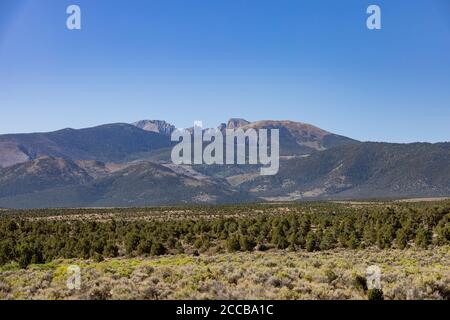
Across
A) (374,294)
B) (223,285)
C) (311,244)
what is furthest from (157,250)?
(374,294)

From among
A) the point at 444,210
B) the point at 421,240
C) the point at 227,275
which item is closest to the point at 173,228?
the point at 421,240

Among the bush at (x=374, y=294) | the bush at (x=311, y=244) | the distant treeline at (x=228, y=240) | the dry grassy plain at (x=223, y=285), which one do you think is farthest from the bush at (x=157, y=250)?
the bush at (x=374, y=294)

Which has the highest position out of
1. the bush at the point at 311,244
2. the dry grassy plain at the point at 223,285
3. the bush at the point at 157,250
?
the dry grassy plain at the point at 223,285

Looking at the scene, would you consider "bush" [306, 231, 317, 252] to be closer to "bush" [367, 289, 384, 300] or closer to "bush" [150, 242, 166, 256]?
"bush" [150, 242, 166, 256]

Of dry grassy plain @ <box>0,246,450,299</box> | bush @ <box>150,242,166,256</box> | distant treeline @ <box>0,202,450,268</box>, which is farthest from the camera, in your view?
bush @ <box>150,242,166,256</box>

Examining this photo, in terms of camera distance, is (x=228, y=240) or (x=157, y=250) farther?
(x=228, y=240)

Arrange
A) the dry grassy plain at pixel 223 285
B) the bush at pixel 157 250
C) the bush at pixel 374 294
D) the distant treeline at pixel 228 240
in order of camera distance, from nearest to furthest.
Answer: the bush at pixel 374 294, the dry grassy plain at pixel 223 285, the distant treeline at pixel 228 240, the bush at pixel 157 250

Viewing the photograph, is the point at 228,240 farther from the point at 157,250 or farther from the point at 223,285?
the point at 223,285

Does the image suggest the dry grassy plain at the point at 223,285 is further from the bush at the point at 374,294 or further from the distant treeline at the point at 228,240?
the distant treeline at the point at 228,240

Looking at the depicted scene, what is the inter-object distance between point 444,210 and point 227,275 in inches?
1936

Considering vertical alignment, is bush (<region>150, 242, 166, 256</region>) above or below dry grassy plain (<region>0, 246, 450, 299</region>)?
below

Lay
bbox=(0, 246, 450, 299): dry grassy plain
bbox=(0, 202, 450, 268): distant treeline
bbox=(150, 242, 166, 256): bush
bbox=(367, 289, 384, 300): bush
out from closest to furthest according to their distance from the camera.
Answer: bbox=(367, 289, 384, 300): bush
bbox=(0, 246, 450, 299): dry grassy plain
bbox=(0, 202, 450, 268): distant treeline
bbox=(150, 242, 166, 256): bush

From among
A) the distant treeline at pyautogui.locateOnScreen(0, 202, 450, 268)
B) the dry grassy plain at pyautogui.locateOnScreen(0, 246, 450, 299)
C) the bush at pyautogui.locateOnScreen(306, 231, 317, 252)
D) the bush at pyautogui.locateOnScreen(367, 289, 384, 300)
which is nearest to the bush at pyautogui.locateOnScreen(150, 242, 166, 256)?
the distant treeline at pyautogui.locateOnScreen(0, 202, 450, 268)
